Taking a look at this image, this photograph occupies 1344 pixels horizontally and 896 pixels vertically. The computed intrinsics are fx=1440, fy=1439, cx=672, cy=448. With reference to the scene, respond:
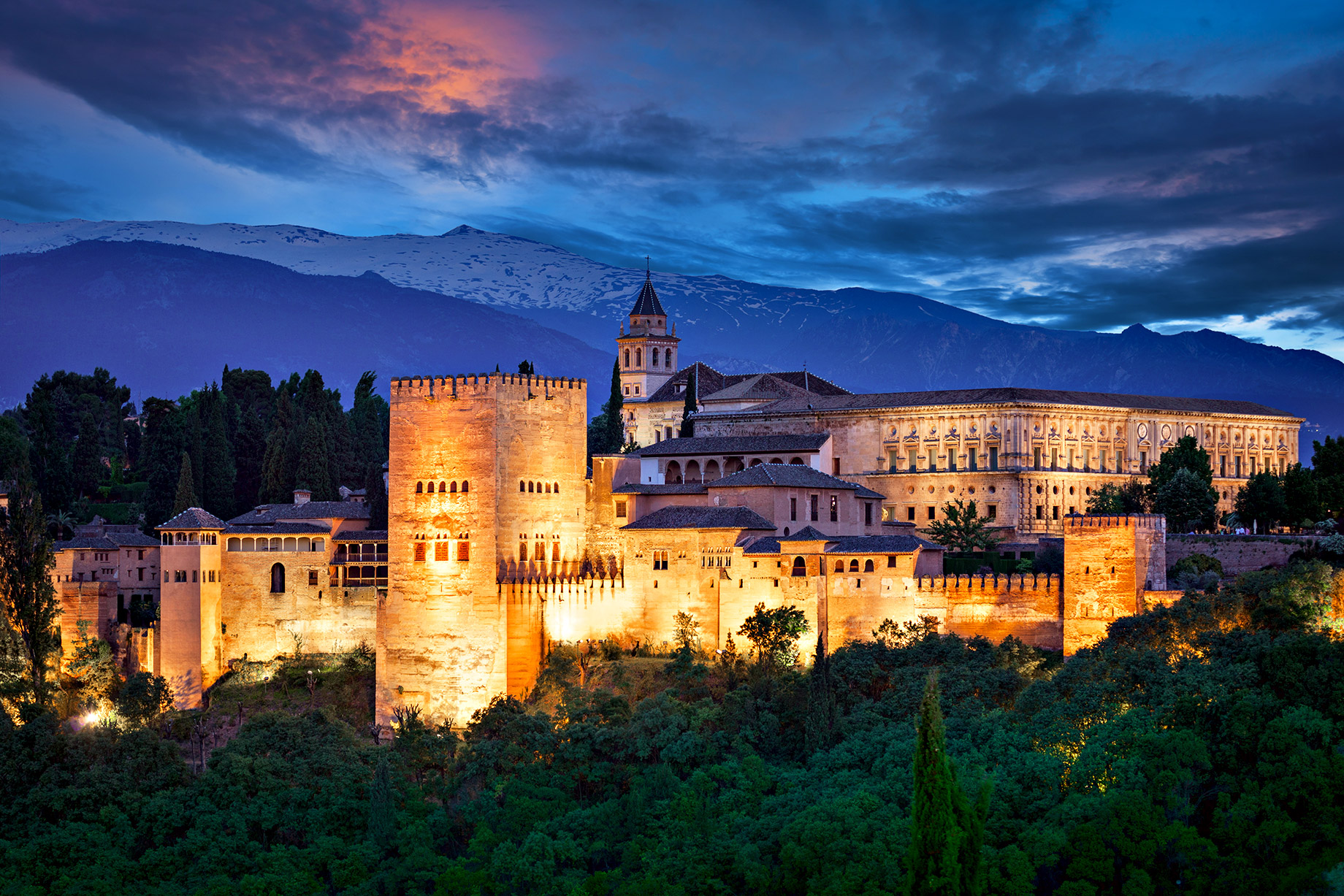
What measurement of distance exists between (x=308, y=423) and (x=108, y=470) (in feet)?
71.0

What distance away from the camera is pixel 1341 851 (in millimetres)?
28828

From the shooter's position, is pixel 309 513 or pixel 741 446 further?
pixel 741 446

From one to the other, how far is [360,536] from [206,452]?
1803 centimetres

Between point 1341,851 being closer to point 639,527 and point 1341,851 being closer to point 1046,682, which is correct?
point 1046,682

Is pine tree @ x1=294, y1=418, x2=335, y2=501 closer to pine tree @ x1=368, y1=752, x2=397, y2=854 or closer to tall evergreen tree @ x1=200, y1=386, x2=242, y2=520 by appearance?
tall evergreen tree @ x1=200, y1=386, x2=242, y2=520

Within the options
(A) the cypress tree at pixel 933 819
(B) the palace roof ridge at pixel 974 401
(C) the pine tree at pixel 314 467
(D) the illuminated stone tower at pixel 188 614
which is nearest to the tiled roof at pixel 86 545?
(D) the illuminated stone tower at pixel 188 614

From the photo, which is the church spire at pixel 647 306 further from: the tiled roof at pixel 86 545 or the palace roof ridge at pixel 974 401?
the tiled roof at pixel 86 545

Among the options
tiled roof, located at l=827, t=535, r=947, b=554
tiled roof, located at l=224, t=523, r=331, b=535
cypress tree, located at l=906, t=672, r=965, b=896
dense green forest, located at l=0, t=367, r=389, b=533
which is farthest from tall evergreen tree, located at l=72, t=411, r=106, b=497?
cypress tree, located at l=906, t=672, r=965, b=896

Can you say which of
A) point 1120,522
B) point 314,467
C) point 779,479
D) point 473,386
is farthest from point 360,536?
point 1120,522

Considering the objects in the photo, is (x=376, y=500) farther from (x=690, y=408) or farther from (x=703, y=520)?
(x=690, y=408)

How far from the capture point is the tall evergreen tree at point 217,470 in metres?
66.5

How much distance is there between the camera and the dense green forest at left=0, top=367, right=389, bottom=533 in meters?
64.7

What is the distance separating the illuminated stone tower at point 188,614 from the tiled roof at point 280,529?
158 cm

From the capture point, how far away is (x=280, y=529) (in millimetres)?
52031
